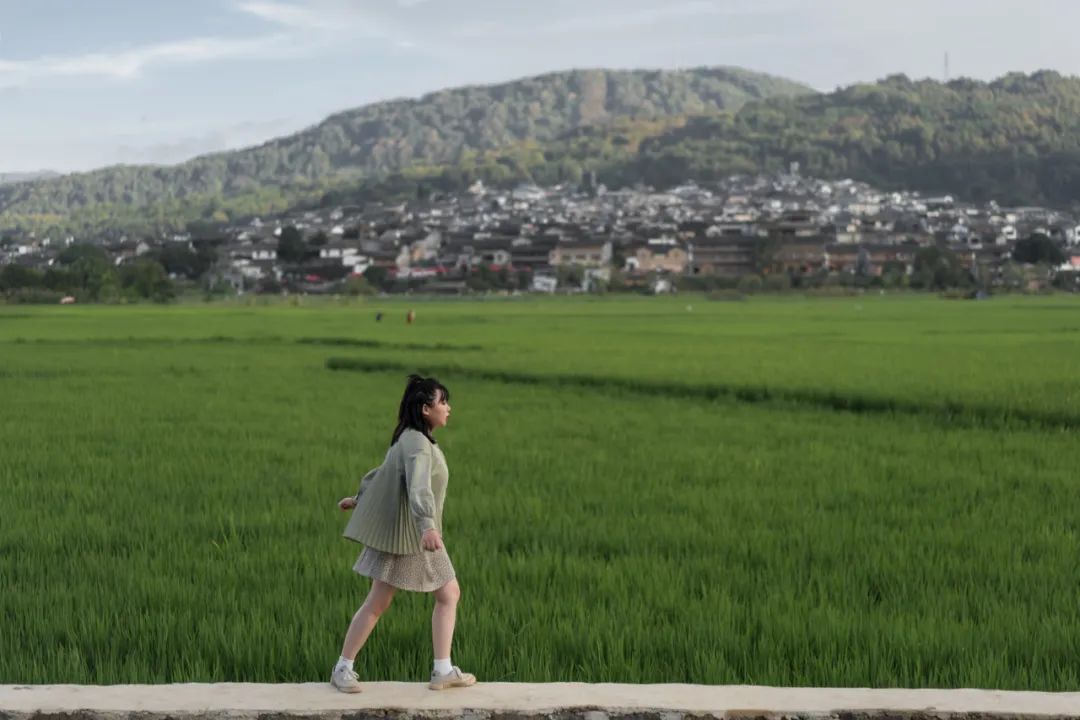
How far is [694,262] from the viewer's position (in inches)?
4722

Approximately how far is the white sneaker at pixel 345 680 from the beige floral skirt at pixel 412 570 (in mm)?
327

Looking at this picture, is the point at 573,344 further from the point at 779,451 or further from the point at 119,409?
the point at 779,451

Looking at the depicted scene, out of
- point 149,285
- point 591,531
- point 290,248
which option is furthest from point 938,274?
point 591,531

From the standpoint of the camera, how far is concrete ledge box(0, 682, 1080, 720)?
3.82 m

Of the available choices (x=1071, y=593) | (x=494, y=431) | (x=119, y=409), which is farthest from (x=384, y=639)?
(x=119, y=409)

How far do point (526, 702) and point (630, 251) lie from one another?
122005 mm

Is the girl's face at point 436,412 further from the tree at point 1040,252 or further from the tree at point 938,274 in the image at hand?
the tree at point 1040,252

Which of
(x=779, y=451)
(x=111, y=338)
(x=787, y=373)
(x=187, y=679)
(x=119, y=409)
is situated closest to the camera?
(x=187, y=679)

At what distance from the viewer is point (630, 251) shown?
12494 cm

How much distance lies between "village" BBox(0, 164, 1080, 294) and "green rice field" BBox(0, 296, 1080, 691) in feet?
258

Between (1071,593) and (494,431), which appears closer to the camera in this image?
(1071,593)

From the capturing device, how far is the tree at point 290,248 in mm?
120375

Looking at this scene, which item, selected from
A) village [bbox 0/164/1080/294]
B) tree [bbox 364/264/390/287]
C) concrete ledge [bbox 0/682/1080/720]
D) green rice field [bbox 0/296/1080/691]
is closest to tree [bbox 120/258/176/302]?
village [bbox 0/164/1080/294]

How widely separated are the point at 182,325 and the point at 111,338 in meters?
8.60
